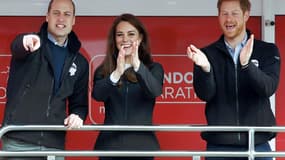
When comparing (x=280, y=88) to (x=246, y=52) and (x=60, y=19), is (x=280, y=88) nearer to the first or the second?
(x=246, y=52)

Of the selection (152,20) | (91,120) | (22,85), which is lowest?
(91,120)

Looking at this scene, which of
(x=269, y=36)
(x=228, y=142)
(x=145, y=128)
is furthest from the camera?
(x=269, y=36)

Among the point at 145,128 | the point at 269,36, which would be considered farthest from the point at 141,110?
the point at 269,36

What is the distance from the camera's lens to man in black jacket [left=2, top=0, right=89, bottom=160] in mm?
3818

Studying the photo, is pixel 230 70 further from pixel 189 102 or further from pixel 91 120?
pixel 91 120

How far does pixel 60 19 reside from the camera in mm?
3996

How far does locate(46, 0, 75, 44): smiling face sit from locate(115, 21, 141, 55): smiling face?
0.30m

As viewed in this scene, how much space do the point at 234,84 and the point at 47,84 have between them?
43.8 inches

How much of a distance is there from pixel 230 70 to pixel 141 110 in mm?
587

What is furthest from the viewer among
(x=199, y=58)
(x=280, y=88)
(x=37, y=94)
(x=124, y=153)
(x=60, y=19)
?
(x=280, y=88)

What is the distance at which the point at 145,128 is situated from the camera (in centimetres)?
363

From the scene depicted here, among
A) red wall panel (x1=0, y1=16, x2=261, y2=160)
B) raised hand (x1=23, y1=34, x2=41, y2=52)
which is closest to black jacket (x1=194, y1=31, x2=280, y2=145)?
raised hand (x1=23, y1=34, x2=41, y2=52)

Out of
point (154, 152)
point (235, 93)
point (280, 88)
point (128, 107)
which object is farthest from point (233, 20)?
point (280, 88)

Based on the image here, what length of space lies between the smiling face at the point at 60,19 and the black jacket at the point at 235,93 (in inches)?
32.5
